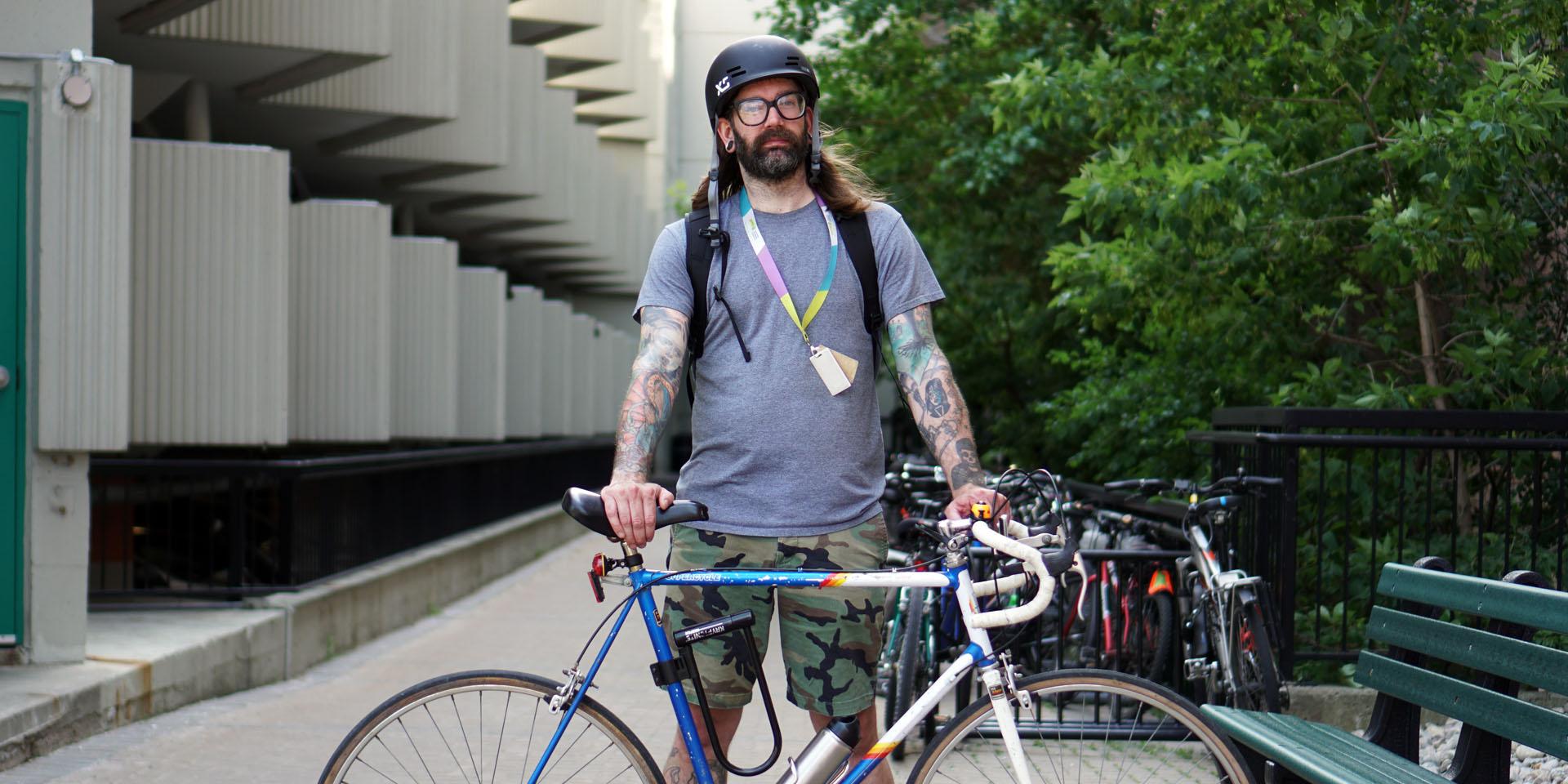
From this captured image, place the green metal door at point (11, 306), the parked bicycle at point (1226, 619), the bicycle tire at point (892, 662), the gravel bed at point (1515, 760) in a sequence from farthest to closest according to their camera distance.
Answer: the green metal door at point (11, 306)
the bicycle tire at point (892, 662)
the gravel bed at point (1515, 760)
the parked bicycle at point (1226, 619)

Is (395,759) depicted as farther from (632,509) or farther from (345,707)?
(345,707)

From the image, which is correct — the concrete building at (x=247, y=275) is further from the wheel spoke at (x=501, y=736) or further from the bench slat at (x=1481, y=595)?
the bench slat at (x=1481, y=595)

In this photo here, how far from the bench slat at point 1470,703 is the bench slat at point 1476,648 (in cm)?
6

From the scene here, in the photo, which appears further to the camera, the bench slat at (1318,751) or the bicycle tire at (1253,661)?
the bicycle tire at (1253,661)

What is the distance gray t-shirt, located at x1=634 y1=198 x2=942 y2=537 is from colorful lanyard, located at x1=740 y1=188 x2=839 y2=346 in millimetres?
17

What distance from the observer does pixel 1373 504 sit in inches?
283

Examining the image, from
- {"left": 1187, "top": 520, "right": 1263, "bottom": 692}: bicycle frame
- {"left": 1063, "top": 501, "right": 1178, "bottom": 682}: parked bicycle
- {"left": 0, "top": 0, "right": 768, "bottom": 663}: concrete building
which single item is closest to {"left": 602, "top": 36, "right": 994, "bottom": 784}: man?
{"left": 1187, "top": 520, "right": 1263, "bottom": 692}: bicycle frame

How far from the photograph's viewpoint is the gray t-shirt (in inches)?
147

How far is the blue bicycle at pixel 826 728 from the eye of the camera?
3518 millimetres

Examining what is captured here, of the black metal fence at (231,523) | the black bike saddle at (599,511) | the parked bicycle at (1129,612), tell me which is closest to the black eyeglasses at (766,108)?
the black bike saddle at (599,511)

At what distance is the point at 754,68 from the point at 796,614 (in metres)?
1.18

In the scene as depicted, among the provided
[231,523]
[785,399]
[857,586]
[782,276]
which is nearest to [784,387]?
[785,399]

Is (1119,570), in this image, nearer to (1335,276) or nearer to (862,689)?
(1335,276)

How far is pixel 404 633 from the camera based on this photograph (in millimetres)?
11641
